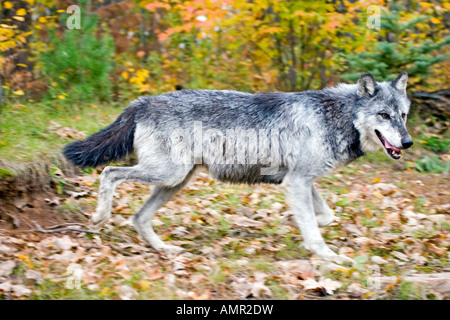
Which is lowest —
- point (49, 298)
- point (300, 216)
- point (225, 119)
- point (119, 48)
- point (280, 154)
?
point (49, 298)

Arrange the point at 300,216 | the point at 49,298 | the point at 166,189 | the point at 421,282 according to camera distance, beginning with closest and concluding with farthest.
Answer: the point at 49,298 → the point at 421,282 → the point at 300,216 → the point at 166,189

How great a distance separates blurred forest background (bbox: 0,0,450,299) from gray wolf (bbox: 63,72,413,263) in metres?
0.60

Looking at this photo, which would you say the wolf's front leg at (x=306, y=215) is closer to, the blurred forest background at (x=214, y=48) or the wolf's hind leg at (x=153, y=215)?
the wolf's hind leg at (x=153, y=215)

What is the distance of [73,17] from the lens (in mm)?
9477

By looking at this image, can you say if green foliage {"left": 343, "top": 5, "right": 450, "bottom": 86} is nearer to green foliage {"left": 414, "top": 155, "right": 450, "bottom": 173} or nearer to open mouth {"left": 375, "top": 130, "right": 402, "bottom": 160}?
green foliage {"left": 414, "top": 155, "right": 450, "bottom": 173}

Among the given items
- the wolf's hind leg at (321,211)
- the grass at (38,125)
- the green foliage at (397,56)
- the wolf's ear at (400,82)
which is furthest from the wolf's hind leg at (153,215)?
the green foliage at (397,56)

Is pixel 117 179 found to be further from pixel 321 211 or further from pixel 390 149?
pixel 390 149

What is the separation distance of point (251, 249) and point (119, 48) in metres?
7.61

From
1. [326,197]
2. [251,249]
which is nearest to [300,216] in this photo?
[251,249]

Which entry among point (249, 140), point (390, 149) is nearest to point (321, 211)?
point (390, 149)

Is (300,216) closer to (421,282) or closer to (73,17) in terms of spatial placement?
(421,282)

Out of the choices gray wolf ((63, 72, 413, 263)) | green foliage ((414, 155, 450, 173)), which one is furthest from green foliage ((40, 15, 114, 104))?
green foliage ((414, 155, 450, 173))

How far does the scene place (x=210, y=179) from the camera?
7629mm

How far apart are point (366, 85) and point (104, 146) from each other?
2961mm
